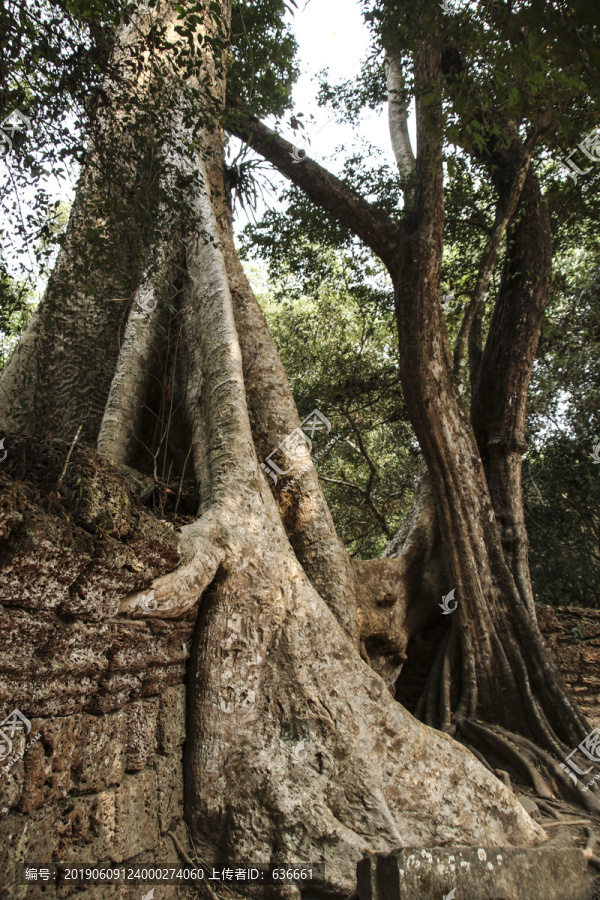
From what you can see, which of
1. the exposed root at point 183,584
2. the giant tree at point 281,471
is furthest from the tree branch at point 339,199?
the exposed root at point 183,584

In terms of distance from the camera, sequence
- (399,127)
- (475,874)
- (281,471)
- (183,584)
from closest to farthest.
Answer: (475,874), (183,584), (281,471), (399,127)

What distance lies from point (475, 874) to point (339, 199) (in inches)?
215

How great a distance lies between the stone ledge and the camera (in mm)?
1988

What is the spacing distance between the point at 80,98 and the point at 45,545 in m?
3.01

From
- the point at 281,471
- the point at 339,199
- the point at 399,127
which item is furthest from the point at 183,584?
the point at 399,127

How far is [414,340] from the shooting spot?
497 centimetres

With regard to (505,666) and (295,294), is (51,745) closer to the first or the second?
(505,666)

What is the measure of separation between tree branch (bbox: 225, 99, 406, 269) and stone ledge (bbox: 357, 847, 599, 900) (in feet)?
14.9

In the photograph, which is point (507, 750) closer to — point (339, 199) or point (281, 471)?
point (281, 471)

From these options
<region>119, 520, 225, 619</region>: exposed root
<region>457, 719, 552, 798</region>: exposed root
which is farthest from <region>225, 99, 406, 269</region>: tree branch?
<region>457, 719, 552, 798</region>: exposed root

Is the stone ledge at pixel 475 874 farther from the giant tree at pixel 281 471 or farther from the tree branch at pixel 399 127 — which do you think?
the tree branch at pixel 399 127

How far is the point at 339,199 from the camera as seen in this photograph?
5777mm

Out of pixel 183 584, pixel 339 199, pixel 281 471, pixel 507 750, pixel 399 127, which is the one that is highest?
pixel 399 127

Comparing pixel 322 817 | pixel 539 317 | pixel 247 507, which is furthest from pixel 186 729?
pixel 539 317
